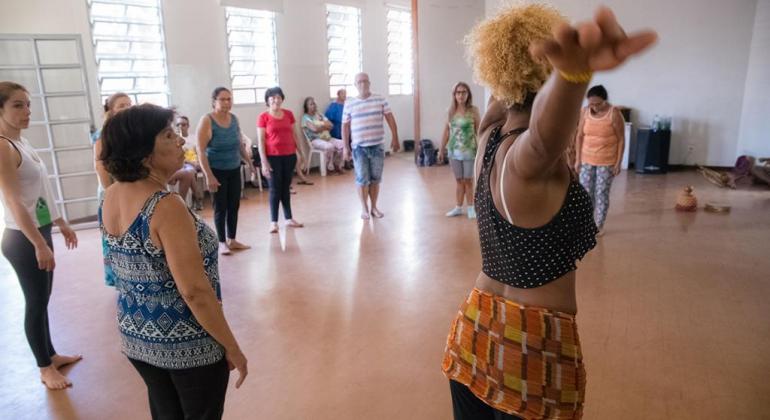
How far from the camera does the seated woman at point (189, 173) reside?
21.1ft

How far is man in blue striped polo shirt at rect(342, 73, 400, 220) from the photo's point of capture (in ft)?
18.8

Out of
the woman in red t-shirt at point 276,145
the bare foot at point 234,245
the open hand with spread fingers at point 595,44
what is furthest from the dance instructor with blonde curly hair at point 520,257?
the woman in red t-shirt at point 276,145

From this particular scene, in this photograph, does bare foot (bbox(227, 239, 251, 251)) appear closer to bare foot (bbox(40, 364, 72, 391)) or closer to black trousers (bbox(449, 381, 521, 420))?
bare foot (bbox(40, 364, 72, 391))

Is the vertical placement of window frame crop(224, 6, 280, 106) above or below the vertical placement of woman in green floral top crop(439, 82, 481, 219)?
above

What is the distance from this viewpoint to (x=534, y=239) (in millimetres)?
1141

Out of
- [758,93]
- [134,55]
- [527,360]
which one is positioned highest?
[134,55]

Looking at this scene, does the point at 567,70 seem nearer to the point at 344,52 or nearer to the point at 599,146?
the point at 599,146

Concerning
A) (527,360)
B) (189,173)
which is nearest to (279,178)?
(189,173)

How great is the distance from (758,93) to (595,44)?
889 cm

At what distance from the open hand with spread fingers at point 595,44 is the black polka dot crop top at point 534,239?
396mm

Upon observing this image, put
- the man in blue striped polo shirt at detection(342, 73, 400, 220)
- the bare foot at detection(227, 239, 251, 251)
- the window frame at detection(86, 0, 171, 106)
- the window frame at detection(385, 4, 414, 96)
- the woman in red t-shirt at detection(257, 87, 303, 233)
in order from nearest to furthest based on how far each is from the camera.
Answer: the bare foot at detection(227, 239, 251, 251) < the woman in red t-shirt at detection(257, 87, 303, 233) < the man in blue striped polo shirt at detection(342, 73, 400, 220) < the window frame at detection(86, 0, 171, 106) < the window frame at detection(385, 4, 414, 96)

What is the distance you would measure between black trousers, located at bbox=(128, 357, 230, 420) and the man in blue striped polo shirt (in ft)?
14.1

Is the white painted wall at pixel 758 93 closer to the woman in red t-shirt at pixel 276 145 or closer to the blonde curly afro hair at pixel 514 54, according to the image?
the woman in red t-shirt at pixel 276 145

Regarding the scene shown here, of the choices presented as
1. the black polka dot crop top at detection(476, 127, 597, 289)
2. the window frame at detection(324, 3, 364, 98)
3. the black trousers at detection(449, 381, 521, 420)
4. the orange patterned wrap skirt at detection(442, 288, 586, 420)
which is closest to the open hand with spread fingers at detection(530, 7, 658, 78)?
the black polka dot crop top at detection(476, 127, 597, 289)
